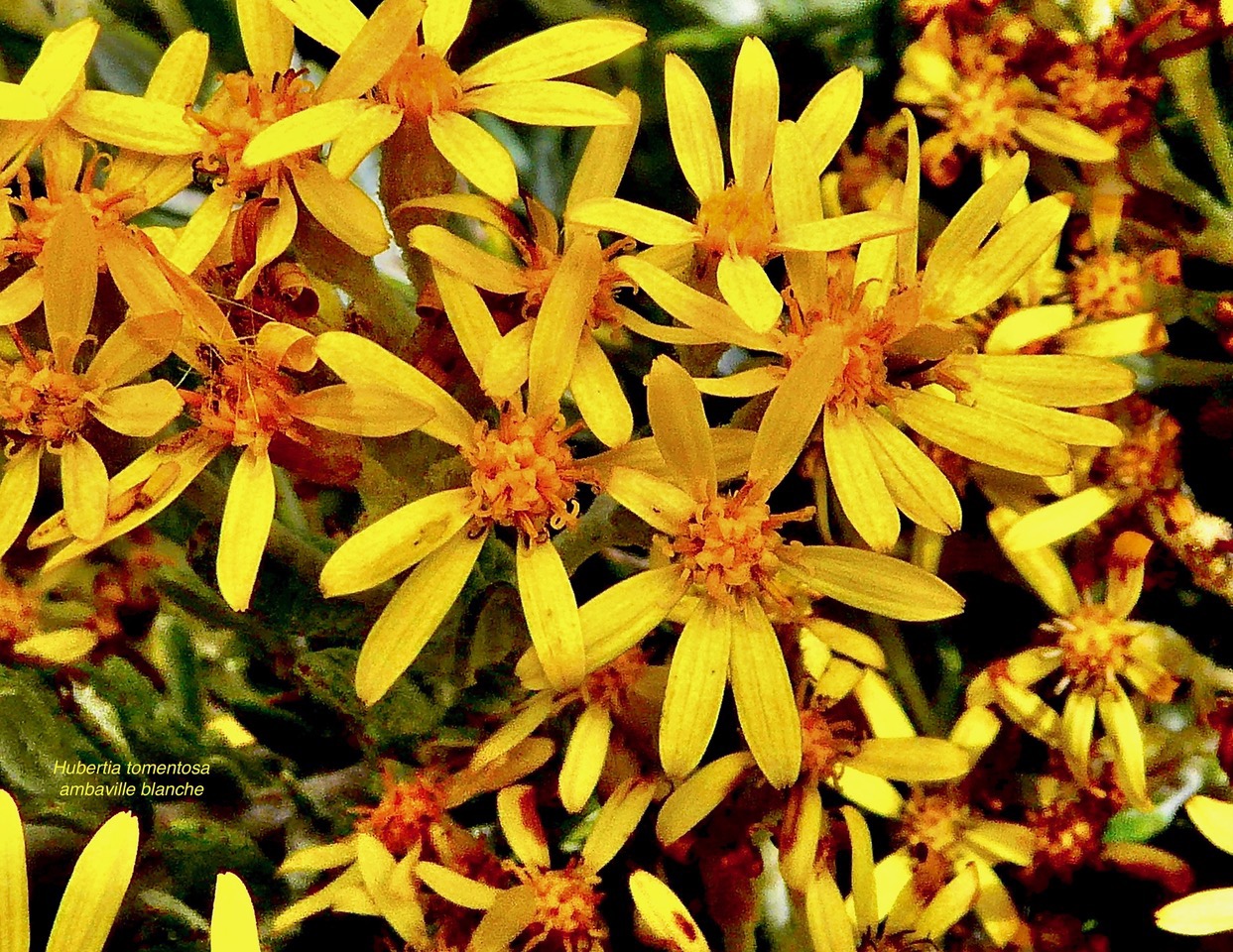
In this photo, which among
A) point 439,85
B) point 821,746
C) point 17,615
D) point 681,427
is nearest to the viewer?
point 681,427

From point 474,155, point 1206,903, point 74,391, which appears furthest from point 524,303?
point 1206,903

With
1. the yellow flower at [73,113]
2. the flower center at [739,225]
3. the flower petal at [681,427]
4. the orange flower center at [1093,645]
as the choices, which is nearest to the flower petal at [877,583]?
the flower petal at [681,427]

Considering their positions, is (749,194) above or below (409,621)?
above

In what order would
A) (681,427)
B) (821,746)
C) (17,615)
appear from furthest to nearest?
(17,615) → (821,746) → (681,427)

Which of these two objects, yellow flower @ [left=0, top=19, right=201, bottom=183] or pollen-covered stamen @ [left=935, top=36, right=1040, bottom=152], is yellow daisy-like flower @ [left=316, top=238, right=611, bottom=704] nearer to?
yellow flower @ [left=0, top=19, right=201, bottom=183]

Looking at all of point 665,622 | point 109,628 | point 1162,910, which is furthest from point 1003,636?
point 109,628

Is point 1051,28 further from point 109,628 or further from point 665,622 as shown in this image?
point 109,628

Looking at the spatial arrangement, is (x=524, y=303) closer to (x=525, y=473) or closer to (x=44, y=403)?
(x=525, y=473)
